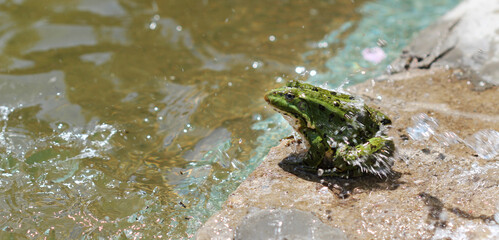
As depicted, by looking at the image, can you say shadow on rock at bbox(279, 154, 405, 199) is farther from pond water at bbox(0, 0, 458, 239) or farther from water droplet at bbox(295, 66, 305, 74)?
water droplet at bbox(295, 66, 305, 74)

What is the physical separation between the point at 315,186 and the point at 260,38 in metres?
4.27

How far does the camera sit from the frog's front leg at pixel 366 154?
4051 mm

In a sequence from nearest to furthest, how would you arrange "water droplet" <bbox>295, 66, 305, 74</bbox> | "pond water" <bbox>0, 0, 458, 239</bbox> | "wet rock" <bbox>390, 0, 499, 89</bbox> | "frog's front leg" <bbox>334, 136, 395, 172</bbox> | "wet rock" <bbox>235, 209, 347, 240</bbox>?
"wet rock" <bbox>235, 209, 347, 240</bbox> → "frog's front leg" <bbox>334, 136, 395, 172</bbox> → "pond water" <bbox>0, 0, 458, 239</bbox> → "wet rock" <bbox>390, 0, 499, 89</bbox> → "water droplet" <bbox>295, 66, 305, 74</bbox>

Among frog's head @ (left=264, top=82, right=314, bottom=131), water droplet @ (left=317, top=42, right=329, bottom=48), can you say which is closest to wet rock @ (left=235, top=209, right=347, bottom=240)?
frog's head @ (left=264, top=82, right=314, bottom=131)

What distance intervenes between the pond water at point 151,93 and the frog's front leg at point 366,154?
3.90 feet

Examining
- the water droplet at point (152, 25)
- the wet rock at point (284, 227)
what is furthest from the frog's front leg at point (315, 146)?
the water droplet at point (152, 25)

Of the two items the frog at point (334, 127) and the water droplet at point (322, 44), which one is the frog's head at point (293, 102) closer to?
the frog at point (334, 127)

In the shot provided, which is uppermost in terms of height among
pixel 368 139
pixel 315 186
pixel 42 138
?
pixel 368 139

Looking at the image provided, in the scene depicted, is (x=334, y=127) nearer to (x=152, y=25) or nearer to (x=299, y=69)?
(x=299, y=69)

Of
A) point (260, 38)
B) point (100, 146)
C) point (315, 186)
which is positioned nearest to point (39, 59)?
point (100, 146)

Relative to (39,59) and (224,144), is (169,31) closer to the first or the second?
(39,59)

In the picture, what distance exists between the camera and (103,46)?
7.65m

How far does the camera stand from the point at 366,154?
405 cm

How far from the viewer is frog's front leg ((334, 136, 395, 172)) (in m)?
4.05
